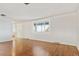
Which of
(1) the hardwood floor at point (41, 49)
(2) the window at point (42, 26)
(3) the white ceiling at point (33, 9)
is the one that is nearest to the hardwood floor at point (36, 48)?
(1) the hardwood floor at point (41, 49)

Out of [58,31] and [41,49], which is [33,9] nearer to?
[58,31]

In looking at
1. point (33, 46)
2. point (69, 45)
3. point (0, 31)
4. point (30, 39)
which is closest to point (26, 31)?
point (30, 39)

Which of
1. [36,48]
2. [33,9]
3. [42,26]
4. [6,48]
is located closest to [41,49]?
[36,48]

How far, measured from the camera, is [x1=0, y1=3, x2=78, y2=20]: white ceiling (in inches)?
70.2

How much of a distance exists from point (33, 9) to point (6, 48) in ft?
2.64

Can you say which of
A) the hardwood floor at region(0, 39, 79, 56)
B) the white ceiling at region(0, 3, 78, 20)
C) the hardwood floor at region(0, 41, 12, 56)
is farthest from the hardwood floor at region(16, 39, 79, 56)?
the white ceiling at region(0, 3, 78, 20)

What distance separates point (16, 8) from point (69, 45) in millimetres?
1057

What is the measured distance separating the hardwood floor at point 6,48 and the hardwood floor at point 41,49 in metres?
0.12

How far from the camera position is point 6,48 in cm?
201

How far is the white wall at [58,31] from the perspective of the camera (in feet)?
6.32

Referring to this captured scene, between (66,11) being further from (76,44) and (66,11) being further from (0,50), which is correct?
(0,50)

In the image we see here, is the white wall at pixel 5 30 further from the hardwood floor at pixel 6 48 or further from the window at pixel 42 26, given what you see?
the window at pixel 42 26

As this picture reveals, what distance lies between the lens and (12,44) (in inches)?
78.9

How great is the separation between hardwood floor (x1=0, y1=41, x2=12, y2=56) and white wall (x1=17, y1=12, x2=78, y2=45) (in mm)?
240
